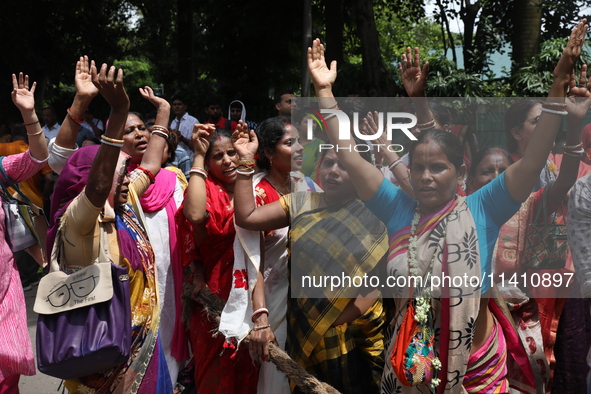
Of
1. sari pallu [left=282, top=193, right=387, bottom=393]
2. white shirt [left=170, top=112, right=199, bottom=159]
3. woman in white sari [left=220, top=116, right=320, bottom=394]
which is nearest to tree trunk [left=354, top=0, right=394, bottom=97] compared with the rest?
white shirt [left=170, top=112, right=199, bottom=159]

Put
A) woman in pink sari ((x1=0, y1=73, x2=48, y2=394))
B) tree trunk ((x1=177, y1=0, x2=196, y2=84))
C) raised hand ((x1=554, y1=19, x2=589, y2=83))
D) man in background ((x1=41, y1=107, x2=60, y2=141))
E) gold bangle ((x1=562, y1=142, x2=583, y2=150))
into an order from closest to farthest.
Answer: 1. raised hand ((x1=554, y1=19, x2=589, y2=83))
2. gold bangle ((x1=562, y1=142, x2=583, y2=150))
3. woman in pink sari ((x1=0, y1=73, x2=48, y2=394))
4. man in background ((x1=41, y1=107, x2=60, y2=141))
5. tree trunk ((x1=177, y1=0, x2=196, y2=84))

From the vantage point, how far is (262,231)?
3.63 metres

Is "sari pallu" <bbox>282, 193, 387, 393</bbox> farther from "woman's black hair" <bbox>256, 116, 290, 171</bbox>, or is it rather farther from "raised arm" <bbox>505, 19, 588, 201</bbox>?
"raised arm" <bbox>505, 19, 588, 201</bbox>

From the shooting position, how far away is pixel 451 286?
9.58 feet

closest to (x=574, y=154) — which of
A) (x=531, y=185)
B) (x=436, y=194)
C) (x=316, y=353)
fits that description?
(x=531, y=185)

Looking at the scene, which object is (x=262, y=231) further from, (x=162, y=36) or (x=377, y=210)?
(x=162, y=36)

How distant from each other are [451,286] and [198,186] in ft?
4.92

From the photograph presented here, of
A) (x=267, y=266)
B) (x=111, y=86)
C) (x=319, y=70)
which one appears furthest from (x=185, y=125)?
(x=111, y=86)

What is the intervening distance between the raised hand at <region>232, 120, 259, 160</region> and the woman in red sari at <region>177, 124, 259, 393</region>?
334mm

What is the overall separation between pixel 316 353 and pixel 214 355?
25.9 inches

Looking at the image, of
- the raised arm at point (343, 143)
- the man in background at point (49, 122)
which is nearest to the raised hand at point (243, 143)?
the raised arm at point (343, 143)

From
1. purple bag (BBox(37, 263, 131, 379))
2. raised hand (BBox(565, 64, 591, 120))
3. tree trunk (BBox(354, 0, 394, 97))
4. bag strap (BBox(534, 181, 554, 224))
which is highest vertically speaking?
tree trunk (BBox(354, 0, 394, 97))

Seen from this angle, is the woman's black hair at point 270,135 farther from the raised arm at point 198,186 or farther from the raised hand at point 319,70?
the raised hand at point 319,70

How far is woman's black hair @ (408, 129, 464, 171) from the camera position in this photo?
9.99 ft
